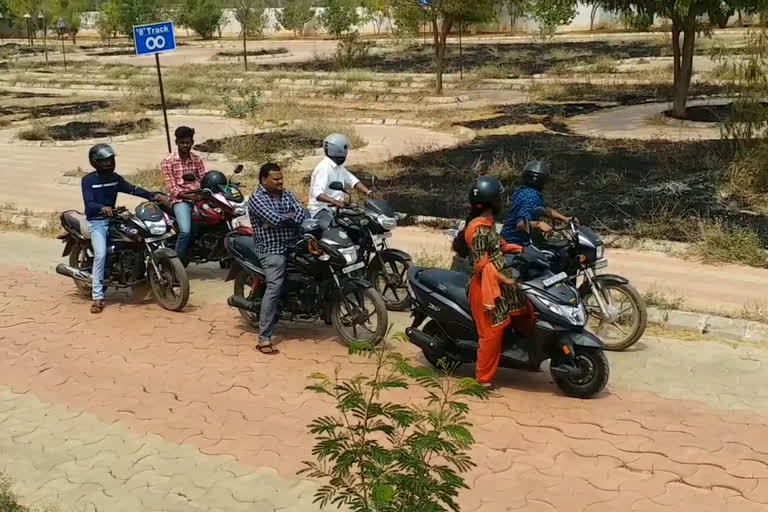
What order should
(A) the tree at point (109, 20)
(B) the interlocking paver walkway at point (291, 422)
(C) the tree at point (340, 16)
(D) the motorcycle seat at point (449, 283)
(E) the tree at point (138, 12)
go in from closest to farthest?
1. (B) the interlocking paver walkway at point (291, 422)
2. (D) the motorcycle seat at point (449, 283)
3. (C) the tree at point (340, 16)
4. (E) the tree at point (138, 12)
5. (A) the tree at point (109, 20)

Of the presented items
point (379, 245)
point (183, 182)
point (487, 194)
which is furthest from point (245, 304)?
point (487, 194)

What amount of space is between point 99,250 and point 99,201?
1.53ft

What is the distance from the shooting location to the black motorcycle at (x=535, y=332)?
5684 mm

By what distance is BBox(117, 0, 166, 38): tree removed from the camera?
176ft

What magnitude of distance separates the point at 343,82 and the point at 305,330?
22552 mm

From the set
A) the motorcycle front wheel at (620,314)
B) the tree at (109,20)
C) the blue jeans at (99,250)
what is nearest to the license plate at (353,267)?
the motorcycle front wheel at (620,314)

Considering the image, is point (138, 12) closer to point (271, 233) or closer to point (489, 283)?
point (271, 233)

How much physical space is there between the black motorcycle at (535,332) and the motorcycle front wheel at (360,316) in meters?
0.39

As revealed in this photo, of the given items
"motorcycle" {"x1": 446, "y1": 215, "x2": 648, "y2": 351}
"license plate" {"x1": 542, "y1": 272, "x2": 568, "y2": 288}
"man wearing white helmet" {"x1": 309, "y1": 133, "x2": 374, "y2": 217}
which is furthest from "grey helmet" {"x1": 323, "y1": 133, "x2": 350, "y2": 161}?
"license plate" {"x1": 542, "y1": 272, "x2": 568, "y2": 288}

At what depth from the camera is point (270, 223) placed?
6.76m

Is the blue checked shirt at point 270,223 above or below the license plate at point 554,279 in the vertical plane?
above

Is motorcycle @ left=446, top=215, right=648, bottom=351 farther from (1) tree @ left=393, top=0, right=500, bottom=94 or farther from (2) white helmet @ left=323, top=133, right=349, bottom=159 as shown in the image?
(1) tree @ left=393, top=0, right=500, bottom=94

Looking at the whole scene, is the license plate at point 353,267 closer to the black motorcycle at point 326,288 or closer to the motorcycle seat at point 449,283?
the black motorcycle at point 326,288

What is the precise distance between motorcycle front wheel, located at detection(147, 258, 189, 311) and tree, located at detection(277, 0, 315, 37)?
5212cm
